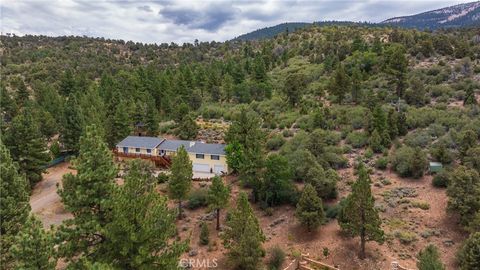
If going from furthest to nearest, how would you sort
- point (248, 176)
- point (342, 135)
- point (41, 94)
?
1. point (41, 94)
2. point (342, 135)
3. point (248, 176)

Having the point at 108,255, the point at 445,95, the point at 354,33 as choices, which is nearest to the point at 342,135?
the point at 445,95

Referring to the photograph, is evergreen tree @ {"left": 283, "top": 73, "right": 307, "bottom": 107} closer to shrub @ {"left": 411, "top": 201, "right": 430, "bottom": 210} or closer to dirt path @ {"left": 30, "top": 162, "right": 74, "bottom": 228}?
shrub @ {"left": 411, "top": 201, "right": 430, "bottom": 210}

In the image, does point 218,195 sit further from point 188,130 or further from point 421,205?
point 188,130

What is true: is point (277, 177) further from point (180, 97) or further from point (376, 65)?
point (376, 65)

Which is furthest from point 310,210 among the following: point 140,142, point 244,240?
point 140,142

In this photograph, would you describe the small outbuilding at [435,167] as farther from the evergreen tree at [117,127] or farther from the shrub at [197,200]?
the evergreen tree at [117,127]

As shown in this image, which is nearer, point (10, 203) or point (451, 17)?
point (10, 203)

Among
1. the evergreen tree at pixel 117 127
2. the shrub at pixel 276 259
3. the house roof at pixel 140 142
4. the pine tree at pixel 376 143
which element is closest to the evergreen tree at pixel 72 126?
the evergreen tree at pixel 117 127
